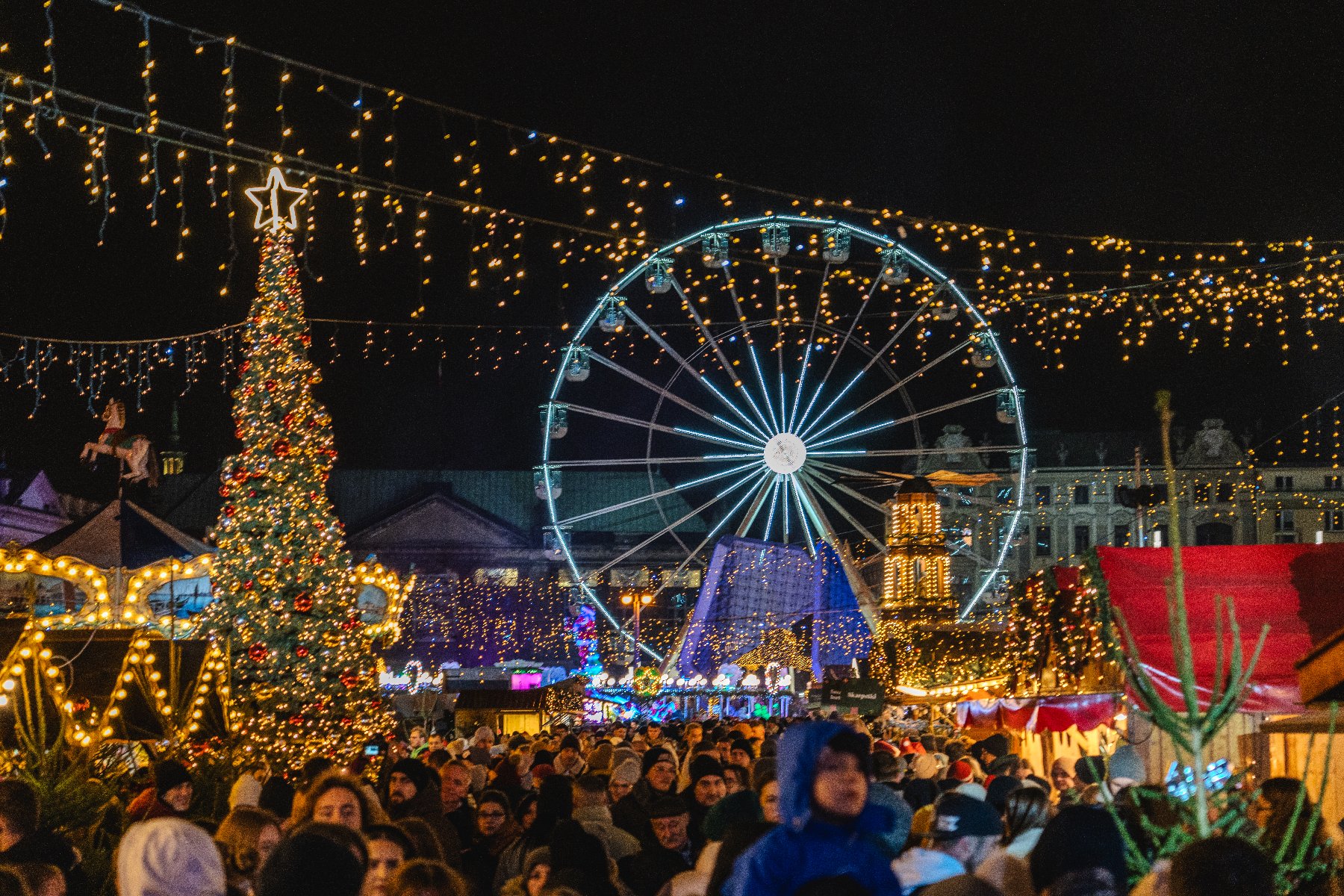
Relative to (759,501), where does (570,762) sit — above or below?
below

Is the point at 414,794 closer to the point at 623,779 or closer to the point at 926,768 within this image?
the point at 623,779

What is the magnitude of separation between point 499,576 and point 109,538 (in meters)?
34.3

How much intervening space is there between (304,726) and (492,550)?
55.6 meters

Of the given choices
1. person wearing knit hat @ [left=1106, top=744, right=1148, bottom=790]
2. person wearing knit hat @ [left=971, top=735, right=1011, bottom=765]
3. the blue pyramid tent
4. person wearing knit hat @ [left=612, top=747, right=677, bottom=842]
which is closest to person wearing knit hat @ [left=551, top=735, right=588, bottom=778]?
person wearing knit hat @ [left=612, top=747, right=677, bottom=842]

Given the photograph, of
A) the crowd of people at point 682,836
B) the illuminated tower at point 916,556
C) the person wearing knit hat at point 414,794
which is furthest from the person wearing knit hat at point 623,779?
the illuminated tower at point 916,556

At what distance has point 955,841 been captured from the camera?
5.13 metres

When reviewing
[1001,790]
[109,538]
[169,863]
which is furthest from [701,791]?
[109,538]

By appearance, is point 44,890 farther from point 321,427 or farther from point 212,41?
point 321,427

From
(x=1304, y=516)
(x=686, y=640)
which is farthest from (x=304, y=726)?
(x=1304, y=516)

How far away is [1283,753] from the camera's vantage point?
11273mm

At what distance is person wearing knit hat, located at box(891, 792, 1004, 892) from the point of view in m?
5.00

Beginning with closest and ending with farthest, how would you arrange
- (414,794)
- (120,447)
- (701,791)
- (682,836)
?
(682,836) → (414,794) → (701,791) → (120,447)

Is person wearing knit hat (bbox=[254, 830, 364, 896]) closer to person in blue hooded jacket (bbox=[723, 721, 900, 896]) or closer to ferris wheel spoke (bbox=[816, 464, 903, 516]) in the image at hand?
person in blue hooded jacket (bbox=[723, 721, 900, 896])

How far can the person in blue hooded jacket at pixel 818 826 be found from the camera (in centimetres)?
396
